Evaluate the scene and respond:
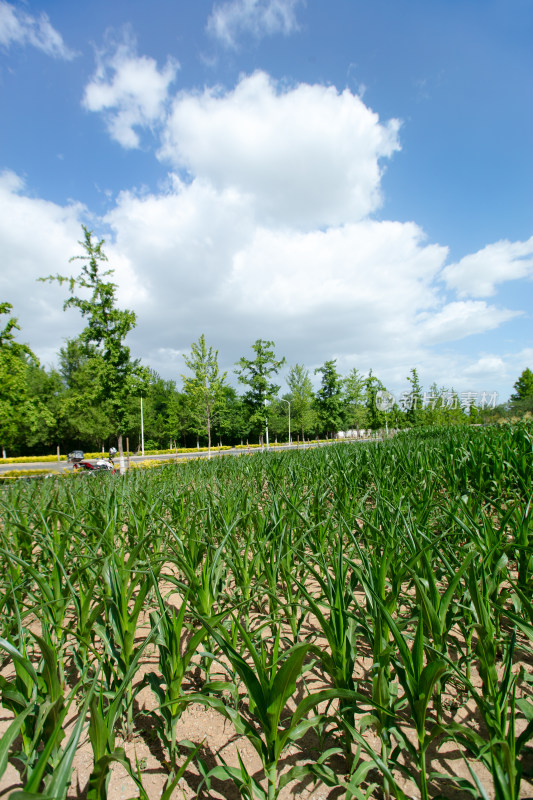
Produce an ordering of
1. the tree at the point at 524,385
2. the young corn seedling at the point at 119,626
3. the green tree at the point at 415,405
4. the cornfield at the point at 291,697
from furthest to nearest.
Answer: the tree at the point at 524,385 < the green tree at the point at 415,405 < the young corn seedling at the point at 119,626 < the cornfield at the point at 291,697

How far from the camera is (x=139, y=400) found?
32188 mm

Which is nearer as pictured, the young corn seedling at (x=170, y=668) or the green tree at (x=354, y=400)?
the young corn seedling at (x=170, y=668)

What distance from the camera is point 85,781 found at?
4.57ft

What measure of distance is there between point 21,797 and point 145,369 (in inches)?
497

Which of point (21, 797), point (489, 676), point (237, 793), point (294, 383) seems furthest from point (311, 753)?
point (294, 383)

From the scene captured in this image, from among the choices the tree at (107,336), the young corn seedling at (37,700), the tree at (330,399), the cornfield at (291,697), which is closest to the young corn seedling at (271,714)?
the cornfield at (291,697)

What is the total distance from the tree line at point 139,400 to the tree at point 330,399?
0.08m

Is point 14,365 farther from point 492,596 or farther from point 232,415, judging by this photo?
point 232,415

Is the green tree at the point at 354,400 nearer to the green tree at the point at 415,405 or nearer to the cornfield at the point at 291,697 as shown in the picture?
the green tree at the point at 415,405

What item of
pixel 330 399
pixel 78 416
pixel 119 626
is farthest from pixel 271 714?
pixel 78 416

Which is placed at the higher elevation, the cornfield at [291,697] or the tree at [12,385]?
the tree at [12,385]

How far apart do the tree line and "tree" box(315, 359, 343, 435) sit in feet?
0.26

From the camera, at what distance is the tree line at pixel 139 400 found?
12133 millimetres

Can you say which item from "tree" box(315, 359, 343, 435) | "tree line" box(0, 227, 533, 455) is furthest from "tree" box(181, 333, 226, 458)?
"tree" box(315, 359, 343, 435)
